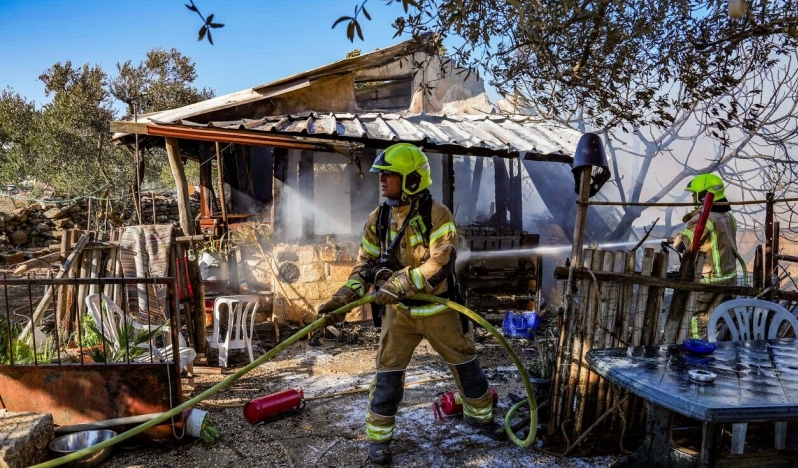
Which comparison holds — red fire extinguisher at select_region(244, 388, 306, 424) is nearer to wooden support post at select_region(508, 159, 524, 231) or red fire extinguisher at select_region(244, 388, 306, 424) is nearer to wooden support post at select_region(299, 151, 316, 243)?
wooden support post at select_region(299, 151, 316, 243)

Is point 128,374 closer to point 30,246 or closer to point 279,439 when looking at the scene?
point 279,439

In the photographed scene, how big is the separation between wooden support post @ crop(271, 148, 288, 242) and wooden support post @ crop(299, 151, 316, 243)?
0.31 metres

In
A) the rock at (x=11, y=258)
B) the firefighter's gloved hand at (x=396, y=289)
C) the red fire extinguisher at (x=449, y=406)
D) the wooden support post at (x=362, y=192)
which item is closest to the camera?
the firefighter's gloved hand at (x=396, y=289)

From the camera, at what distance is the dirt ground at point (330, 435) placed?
12.7 feet

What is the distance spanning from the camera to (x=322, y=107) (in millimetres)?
→ 11438

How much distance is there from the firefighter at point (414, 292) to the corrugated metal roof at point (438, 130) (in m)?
4.63

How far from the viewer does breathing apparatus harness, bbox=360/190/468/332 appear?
383cm

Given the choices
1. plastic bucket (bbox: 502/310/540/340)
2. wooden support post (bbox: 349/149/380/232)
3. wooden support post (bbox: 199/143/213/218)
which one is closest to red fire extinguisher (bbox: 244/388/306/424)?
plastic bucket (bbox: 502/310/540/340)

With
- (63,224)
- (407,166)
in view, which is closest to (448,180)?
(407,166)

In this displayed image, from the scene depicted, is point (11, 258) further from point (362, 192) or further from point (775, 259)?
point (775, 259)

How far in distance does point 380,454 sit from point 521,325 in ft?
15.0

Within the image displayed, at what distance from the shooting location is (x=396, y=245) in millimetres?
3920

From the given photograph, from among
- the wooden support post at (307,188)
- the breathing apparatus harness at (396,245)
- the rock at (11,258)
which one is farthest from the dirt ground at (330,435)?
the rock at (11,258)

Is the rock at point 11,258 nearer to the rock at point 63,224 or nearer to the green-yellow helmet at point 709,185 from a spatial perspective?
the rock at point 63,224
